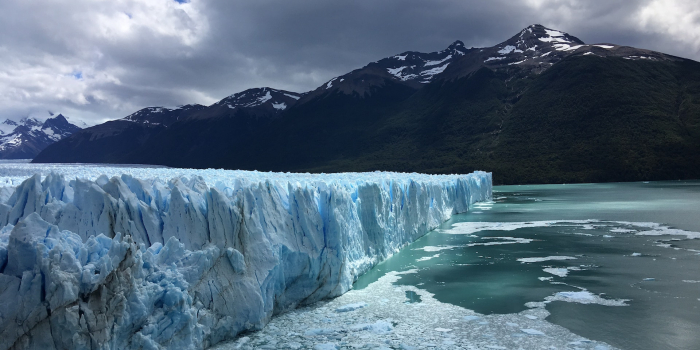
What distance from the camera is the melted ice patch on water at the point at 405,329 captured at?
6.55 meters

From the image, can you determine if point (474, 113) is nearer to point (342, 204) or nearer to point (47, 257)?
point (342, 204)

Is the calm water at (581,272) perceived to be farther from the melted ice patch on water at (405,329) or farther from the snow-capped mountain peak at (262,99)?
the snow-capped mountain peak at (262,99)

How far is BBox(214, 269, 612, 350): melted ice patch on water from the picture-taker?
6.55 m

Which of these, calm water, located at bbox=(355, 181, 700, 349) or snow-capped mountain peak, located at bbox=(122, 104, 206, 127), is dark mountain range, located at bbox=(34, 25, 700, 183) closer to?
snow-capped mountain peak, located at bbox=(122, 104, 206, 127)

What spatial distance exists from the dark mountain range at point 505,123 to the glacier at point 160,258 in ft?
170

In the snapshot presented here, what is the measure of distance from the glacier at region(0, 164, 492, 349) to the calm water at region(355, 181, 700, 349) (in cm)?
205

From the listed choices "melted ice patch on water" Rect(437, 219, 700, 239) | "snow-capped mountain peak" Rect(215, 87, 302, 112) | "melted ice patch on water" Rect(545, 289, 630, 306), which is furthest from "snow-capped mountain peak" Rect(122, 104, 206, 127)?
"melted ice patch on water" Rect(545, 289, 630, 306)

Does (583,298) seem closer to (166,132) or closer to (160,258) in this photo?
(160,258)

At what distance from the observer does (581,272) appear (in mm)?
A: 10867

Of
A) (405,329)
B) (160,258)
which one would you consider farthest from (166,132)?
(405,329)

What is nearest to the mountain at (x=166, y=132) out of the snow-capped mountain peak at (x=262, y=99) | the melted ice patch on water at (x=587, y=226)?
the snow-capped mountain peak at (x=262, y=99)

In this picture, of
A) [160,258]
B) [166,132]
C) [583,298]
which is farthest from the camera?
[166,132]

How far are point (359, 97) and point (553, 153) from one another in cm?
6433

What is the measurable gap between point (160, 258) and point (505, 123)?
70.7 meters
